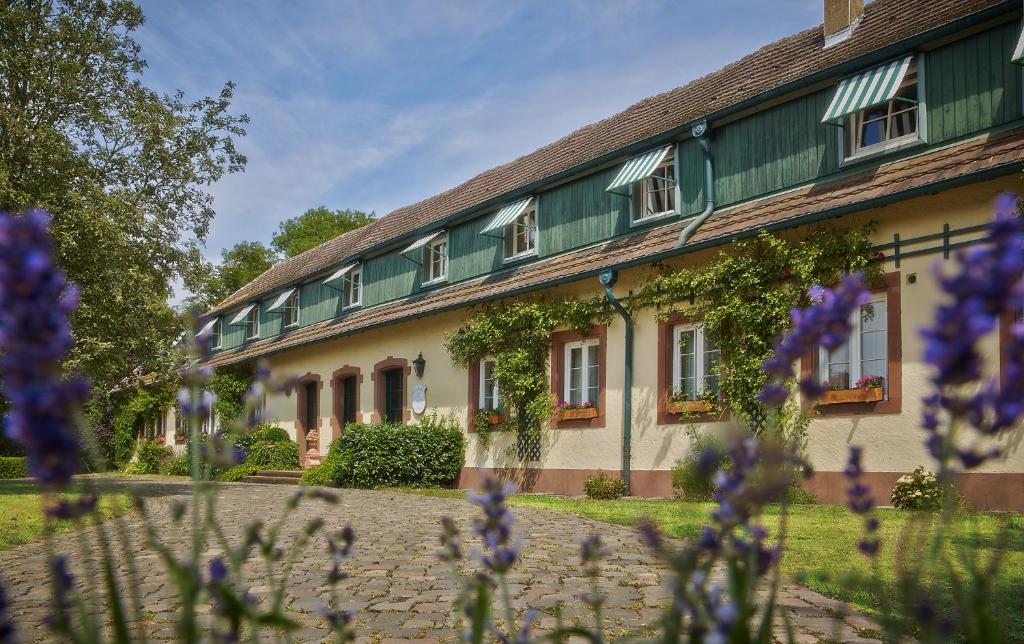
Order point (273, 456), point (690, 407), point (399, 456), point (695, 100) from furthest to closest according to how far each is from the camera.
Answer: point (273, 456) < point (399, 456) < point (695, 100) < point (690, 407)

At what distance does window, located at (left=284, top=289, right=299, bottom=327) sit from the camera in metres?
27.1

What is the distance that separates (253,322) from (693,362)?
19899 millimetres

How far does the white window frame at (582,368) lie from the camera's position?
1476 cm

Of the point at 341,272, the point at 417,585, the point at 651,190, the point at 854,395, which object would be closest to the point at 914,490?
the point at 854,395

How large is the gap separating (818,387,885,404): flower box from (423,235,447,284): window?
10395mm

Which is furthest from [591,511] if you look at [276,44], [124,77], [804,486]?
[124,77]

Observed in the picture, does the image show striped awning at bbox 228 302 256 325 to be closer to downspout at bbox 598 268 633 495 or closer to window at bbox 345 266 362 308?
window at bbox 345 266 362 308

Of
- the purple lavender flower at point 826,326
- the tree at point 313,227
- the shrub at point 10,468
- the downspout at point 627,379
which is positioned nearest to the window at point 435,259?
the downspout at point 627,379

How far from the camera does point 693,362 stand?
517 inches

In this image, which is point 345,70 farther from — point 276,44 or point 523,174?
point 523,174

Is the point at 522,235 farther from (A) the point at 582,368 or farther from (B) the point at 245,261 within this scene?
(B) the point at 245,261

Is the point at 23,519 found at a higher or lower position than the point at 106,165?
lower

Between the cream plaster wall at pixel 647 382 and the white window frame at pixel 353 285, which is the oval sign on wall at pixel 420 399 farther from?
the white window frame at pixel 353 285

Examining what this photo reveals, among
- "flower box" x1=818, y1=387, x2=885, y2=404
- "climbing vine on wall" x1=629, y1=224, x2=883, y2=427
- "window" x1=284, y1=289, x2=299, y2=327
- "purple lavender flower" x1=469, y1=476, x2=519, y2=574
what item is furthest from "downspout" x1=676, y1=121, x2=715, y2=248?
"window" x1=284, y1=289, x2=299, y2=327
